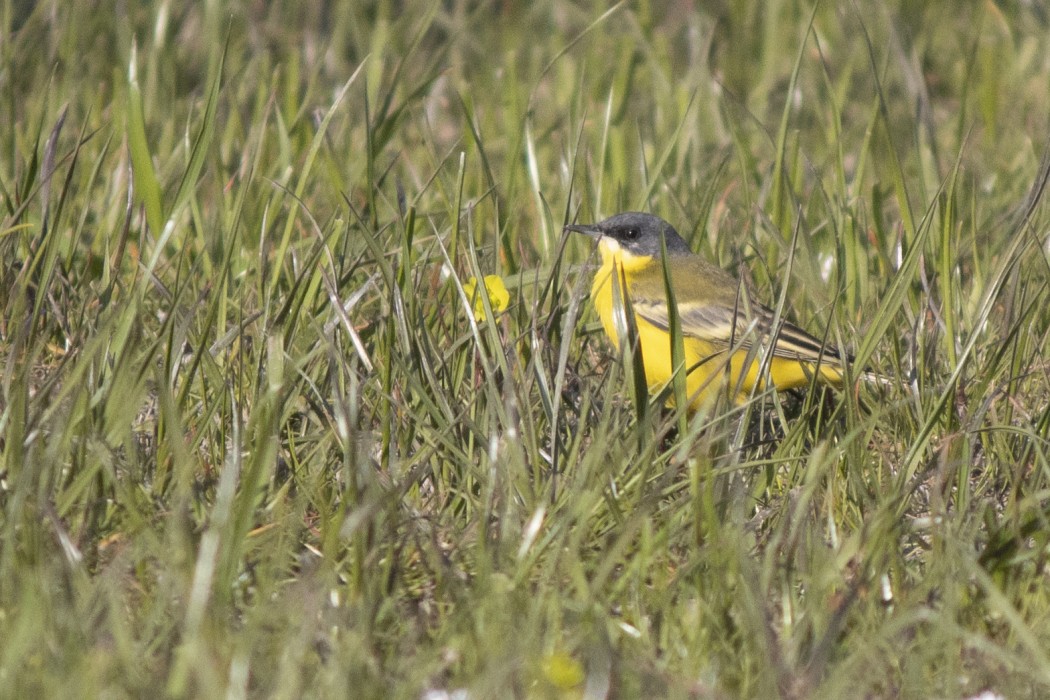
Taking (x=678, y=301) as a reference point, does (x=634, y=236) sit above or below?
above

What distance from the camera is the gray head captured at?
551 cm

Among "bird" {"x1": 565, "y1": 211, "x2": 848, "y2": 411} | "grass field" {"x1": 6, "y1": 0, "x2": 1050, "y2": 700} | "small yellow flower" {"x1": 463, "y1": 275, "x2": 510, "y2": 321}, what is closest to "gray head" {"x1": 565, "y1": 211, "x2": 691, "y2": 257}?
"bird" {"x1": 565, "y1": 211, "x2": 848, "y2": 411}

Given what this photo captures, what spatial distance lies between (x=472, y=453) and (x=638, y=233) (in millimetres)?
2093

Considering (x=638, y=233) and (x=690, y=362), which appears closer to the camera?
(x=638, y=233)

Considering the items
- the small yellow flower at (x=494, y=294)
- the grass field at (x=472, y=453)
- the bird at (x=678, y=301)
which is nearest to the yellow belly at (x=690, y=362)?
the bird at (x=678, y=301)

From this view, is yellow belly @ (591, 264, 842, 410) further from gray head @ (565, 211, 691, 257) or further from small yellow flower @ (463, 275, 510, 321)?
small yellow flower @ (463, 275, 510, 321)

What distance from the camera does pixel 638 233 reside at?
5629mm

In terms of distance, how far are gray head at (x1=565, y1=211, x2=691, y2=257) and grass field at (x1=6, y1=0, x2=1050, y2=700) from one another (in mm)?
120

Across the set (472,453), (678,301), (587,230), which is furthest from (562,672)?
(678,301)

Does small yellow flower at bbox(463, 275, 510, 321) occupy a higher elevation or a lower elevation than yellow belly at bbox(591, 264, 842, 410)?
higher

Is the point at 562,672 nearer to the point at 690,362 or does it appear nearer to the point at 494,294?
the point at 494,294

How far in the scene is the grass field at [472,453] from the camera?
274cm

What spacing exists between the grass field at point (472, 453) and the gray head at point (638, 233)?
0.12m

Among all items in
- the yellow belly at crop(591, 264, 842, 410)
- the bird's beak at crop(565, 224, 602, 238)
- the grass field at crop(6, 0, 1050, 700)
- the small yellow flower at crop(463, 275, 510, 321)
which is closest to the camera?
the grass field at crop(6, 0, 1050, 700)
